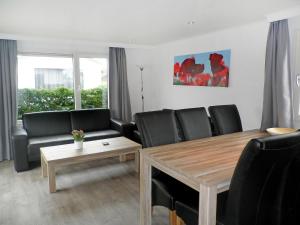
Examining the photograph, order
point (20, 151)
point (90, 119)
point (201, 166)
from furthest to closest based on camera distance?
point (90, 119)
point (20, 151)
point (201, 166)

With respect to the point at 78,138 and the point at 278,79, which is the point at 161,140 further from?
the point at 278,79

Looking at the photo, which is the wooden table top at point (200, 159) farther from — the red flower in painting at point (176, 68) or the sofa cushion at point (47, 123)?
the sofa cushion at point (47, 123)

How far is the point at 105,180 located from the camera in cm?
341

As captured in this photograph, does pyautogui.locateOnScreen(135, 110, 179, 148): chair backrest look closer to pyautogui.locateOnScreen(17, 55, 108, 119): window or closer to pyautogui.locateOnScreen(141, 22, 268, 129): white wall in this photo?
pyautogui.locateOnScreen(141, 22, 268, 129): white wall

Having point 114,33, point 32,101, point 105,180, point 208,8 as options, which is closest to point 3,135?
point 32,101

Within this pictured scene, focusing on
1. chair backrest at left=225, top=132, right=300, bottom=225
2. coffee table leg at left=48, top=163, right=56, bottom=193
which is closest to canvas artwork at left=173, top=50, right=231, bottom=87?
chair backrest at left=225, top=132, right=300, bottom=225

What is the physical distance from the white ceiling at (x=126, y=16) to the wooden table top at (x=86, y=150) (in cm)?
178

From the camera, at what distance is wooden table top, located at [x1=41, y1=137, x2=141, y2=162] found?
3.15 m

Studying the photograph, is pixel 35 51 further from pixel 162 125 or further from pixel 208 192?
pixel 208 192

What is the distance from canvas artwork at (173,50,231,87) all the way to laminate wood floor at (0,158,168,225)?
6.54ft

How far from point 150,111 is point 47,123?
283 cm

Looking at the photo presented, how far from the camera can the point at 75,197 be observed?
2.92m

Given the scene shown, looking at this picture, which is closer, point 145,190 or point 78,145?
point 145,190

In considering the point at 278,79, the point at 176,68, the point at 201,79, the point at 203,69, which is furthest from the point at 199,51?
the point at 278,79
